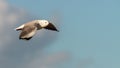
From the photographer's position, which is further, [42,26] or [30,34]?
[42,26]

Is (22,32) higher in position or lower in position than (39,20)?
lower

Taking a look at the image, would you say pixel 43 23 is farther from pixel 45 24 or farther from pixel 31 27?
pixel 31 27

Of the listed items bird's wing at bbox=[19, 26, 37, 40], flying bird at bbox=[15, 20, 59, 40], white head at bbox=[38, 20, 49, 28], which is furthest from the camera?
white head at bbox=[38, 20, 49, 28]

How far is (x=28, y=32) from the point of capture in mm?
32125

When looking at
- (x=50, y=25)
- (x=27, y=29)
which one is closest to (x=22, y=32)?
(x=27, y=29)

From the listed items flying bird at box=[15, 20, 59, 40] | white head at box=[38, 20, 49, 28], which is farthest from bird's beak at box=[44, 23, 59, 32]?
white head at box=[38, 20, 49, 28]

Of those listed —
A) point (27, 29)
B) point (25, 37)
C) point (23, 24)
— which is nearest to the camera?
point (25, 37)

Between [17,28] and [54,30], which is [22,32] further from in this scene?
[54,30]

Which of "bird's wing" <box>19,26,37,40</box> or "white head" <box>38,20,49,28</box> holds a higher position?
"white head" <box>38,20,49,28</box>

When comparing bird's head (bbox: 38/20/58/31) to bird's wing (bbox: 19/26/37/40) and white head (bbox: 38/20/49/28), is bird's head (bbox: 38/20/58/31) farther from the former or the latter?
bird's wing (bbox: 19/26/37/40)

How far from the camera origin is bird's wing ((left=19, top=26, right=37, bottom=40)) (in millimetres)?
30730

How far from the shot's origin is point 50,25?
37094 millimetres

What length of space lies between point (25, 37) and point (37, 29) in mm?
2964

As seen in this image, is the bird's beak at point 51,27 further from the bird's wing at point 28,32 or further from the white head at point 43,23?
the bird's wing at point 28,32
